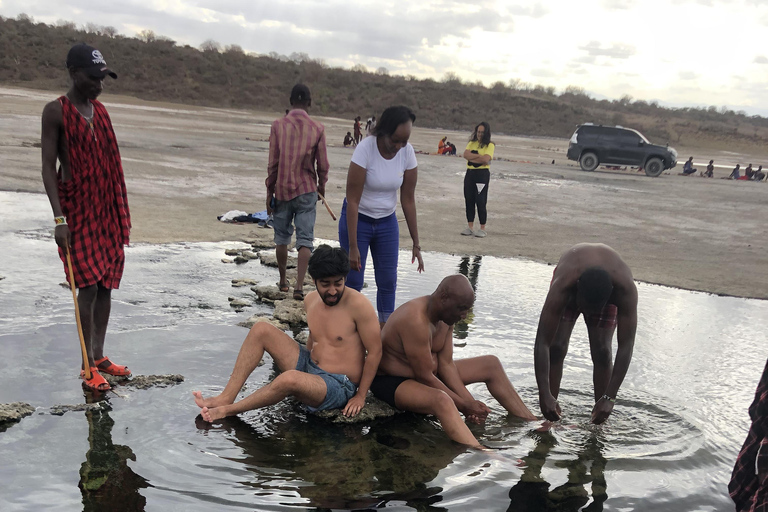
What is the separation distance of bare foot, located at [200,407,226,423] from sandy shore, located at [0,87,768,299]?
4874 millimetres

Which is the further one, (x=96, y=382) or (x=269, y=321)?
(x=269, y=321)

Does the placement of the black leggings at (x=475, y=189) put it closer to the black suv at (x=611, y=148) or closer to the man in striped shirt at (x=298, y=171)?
the man in striped shirt at (x=298, y=171)

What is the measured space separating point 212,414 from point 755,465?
2629 millimetres

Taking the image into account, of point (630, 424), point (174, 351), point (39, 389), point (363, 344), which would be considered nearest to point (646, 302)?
point (630, 424)

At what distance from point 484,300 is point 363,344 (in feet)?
10.2

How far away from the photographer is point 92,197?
4242 millimetres

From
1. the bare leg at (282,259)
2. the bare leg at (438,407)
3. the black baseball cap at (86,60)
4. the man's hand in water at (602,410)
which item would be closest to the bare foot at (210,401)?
the bare leg at (438,407)

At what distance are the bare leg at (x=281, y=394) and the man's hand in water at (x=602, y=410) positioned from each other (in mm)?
1578

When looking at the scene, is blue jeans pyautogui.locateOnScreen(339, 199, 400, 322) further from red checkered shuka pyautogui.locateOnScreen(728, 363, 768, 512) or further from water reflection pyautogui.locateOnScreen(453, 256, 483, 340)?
red checkered shuka pyautogui.locateOnScreen(728, 363, 768, 512)

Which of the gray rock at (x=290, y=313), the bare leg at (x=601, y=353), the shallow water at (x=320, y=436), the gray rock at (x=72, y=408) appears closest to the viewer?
the shallow water at (x=320, y=436)

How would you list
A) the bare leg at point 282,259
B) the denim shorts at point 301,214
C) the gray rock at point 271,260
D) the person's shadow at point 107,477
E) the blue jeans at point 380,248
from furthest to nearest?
the gray rock at point 271,260
the bare leg at point 282,259
the denim shorts at point 301,214
the blue jeans at point 380,248
the person's shadow at point 107,477

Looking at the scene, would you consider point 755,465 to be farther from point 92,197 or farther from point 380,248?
point 92,197

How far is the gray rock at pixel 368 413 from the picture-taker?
4027 mm

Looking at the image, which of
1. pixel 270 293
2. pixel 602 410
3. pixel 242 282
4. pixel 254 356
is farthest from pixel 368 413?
pixel 242 282
